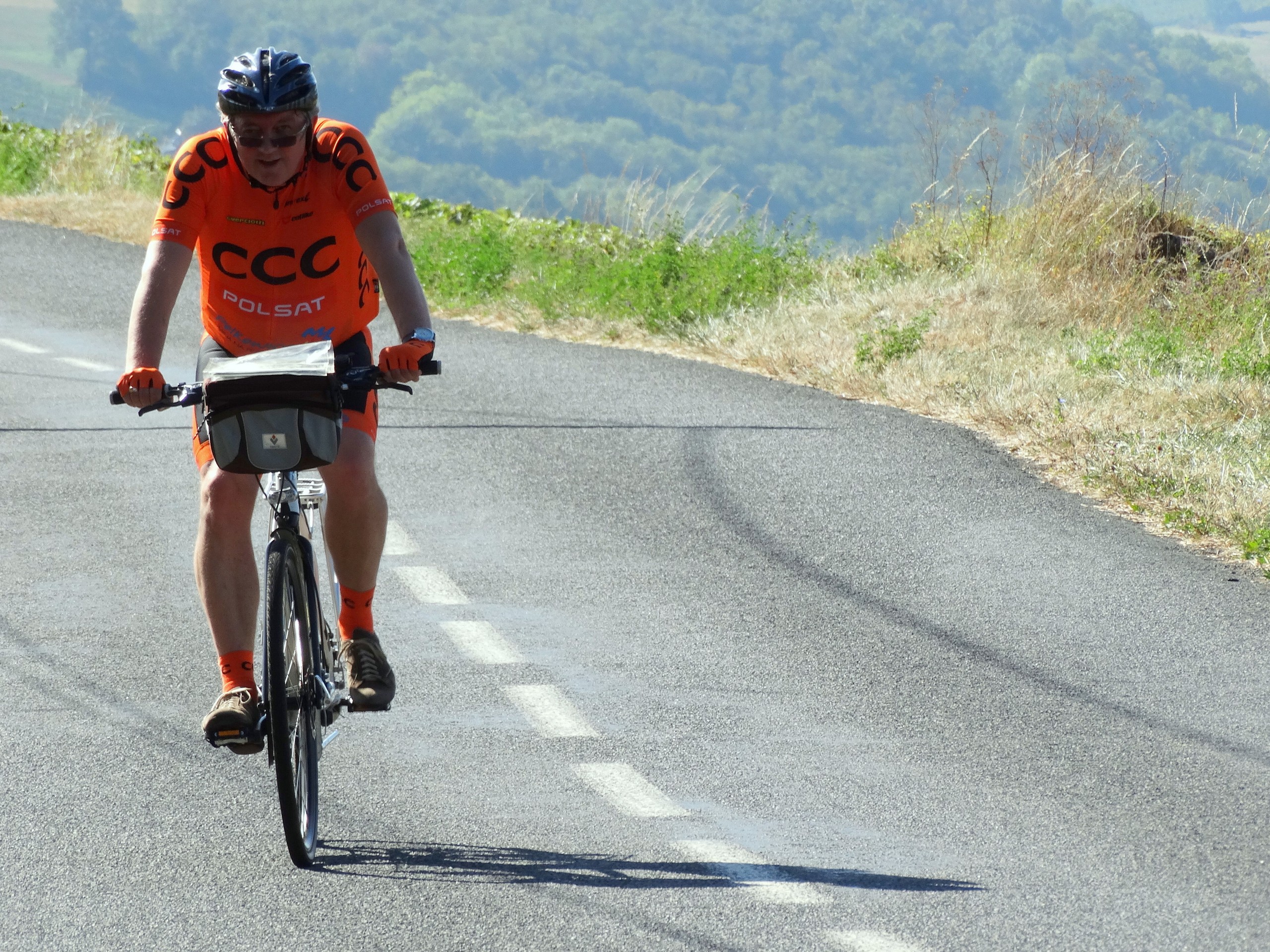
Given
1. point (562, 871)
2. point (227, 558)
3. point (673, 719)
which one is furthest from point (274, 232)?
point (673, 719)

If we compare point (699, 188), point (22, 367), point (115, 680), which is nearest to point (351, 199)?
point (115, 680)

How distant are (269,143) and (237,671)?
1.37 meters

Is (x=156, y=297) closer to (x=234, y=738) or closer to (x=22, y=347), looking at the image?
(x=234, y=738)

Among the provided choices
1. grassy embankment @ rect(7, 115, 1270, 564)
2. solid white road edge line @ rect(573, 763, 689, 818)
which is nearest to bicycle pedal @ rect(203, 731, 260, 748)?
solid white road edge line @ rect(573, 763, 689, 818)

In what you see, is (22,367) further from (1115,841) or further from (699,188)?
(1115,841)

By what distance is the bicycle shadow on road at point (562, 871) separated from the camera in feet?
13.2

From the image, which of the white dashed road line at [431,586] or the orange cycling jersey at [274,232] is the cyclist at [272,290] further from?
the white dashed road line at [431,586]

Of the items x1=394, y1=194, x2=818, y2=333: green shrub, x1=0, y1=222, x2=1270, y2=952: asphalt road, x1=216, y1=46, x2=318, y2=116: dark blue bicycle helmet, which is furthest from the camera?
x1=394, y1=194, x2=818, y2=333: green shrub

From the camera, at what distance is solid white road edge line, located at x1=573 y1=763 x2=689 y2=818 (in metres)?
4.51

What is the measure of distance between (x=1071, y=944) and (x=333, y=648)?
6.77 ft

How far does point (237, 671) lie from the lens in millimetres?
4129

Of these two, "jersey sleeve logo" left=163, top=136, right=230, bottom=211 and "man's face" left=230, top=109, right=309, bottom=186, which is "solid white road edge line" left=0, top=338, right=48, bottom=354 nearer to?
"jersey sleeve logo" left=163, top=136, right=230, bottom=211

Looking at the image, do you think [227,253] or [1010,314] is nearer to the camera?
[227,253]

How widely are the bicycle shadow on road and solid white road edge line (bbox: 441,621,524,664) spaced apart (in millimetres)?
1591
